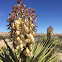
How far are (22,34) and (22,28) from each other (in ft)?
0.37

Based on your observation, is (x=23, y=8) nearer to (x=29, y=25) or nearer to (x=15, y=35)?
(x=29, y=25)

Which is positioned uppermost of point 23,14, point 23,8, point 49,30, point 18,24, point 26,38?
point 49,30

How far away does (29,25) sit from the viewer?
186 centimetres

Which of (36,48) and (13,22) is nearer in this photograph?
(13,22)

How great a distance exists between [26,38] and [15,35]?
221 mm

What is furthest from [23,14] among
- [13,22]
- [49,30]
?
[49,30]

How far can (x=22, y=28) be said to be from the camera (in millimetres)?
1775

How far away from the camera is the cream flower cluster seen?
1734 millimetres

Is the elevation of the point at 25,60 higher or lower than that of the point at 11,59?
lower

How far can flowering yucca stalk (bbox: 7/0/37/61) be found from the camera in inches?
68.7

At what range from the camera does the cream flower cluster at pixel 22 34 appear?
173cm

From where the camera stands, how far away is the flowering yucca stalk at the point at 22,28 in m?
1.74

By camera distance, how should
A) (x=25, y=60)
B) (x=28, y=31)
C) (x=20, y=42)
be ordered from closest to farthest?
(x=20, y=42)
(x=28, y=31)
(x=25, y=60)

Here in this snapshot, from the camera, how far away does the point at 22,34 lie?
1.79 m
